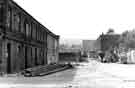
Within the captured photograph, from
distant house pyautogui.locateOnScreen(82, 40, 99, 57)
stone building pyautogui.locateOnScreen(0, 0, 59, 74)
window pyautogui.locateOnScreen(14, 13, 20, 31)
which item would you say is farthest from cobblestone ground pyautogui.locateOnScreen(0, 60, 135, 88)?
distant house pyautogui.locateOnScreen(82, 40, 99, 57)

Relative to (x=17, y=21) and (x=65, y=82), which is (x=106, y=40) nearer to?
(x=17, y=21)

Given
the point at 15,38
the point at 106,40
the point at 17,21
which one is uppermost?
the point at 106,40

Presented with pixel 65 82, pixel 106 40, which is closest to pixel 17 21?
pixel 65 82

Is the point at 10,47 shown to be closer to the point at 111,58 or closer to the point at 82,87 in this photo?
the point at 82,87

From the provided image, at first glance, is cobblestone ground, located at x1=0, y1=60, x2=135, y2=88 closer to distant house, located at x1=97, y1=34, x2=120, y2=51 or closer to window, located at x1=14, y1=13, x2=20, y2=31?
window, located at x1=14, y1=13, x2=20, y2=31

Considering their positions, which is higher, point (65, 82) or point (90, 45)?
point (90, 45)

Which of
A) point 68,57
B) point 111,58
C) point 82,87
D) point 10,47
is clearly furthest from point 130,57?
point 82,87

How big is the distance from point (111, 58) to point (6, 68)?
6461 cm

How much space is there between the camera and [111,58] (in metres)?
83.2

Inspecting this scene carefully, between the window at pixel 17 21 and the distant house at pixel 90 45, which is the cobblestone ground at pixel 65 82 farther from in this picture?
the distant house at pixel 90 45

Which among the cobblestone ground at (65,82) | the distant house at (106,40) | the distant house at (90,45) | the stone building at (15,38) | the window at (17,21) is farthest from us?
the distant house at (90,45)

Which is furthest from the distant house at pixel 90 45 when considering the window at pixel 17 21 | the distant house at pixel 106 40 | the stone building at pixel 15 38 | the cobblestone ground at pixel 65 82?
the cobblestone ground at pixel 65 82

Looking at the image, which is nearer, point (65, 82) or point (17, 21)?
point (65, 82)

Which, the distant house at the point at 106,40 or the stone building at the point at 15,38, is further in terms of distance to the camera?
the distant house at the point at 106,40
